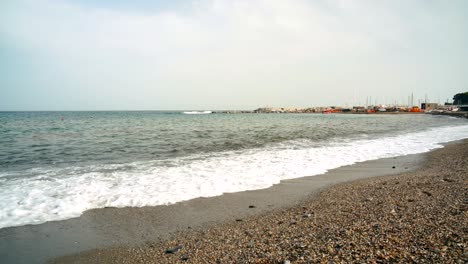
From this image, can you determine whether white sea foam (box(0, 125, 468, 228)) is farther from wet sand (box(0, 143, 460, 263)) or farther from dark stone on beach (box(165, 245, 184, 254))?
dark stone on beach (box(165, 245, 184, 254))

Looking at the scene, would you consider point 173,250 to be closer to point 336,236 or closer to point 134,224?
point 134,224

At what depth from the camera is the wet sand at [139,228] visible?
5.18 meters

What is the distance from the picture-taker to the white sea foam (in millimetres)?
7633

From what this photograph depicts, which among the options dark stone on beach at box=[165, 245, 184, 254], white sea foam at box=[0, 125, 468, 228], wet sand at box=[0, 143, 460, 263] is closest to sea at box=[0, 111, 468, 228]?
white sea foam at box=[0, 125, 468, 228]

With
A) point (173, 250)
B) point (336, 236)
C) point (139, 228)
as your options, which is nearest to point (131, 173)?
point (139, 228)

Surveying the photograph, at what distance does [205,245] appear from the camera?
5.32 meters

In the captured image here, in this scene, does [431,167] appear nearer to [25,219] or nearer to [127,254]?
[127,254]

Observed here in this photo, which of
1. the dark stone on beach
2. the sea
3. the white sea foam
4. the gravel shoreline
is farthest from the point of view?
the sea

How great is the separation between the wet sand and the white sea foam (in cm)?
60

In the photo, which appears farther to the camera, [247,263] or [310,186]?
[310,186]

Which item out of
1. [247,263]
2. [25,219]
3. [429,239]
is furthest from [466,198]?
[25,219]

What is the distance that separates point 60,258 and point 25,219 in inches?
97.5

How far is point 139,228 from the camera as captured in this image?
6.34 metres

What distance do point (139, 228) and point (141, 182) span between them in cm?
382
